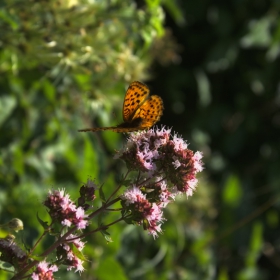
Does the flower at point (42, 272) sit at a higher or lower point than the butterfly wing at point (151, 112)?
lower

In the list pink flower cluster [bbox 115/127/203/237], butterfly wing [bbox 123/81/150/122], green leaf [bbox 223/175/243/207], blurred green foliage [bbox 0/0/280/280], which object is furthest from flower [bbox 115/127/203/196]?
green leaf [bbox 223/175/243/207]

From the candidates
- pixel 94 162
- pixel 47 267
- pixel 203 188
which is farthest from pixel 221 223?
pixel 47 267

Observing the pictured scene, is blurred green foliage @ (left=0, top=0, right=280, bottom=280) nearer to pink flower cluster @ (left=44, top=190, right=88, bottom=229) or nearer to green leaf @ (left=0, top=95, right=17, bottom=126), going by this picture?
green leaf @ (left=0, top=95, right=17, bottom=126)

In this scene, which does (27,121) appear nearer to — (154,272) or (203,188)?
(154,272)

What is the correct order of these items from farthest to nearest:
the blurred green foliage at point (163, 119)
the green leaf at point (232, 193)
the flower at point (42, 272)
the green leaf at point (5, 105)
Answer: the green leaf at point (232, 193), the green leaf at point (5, 105), the blurred green foliage at point (163, 119), the flower at point (42, 272)

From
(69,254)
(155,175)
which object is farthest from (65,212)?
(155,175)

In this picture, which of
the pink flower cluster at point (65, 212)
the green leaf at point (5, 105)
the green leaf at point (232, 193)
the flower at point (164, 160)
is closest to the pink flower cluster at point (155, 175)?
the flower at point (164, 160)

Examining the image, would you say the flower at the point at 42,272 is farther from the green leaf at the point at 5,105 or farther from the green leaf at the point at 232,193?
the green leaf at the point at 232,193
